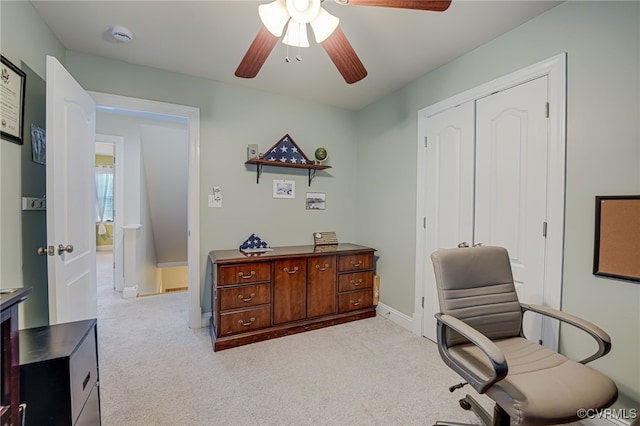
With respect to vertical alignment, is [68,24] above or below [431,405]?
above

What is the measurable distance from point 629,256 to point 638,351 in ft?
1.59

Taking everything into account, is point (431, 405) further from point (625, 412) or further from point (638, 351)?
point (638, 351)

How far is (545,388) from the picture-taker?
44.4 inches

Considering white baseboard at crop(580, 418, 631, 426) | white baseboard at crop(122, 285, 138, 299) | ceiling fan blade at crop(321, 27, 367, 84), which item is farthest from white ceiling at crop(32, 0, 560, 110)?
white baseboard at crop(122, 285, 138, 299)

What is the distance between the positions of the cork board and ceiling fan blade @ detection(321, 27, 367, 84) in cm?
155

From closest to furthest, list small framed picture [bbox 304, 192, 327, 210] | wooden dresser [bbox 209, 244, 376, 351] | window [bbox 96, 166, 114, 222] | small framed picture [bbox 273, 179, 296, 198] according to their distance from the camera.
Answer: wooden dresser [bbox 209, 244, 376, 351]
small framed picture [bbox 273, 179, 296, 198]
small framed picture [bbox 304, 192, 327, 210]
window [bbox 96, 166, 114, 222]

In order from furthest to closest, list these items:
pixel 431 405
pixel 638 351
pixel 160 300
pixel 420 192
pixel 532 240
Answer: pixel 160 300
pixel 420 192
pixel 532 240
pixel 431 405
pixel 638 351

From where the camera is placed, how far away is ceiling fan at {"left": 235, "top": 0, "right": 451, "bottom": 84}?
1286mm

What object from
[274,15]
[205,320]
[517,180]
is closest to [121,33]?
[274,15]

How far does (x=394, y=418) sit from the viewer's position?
5.36 ft

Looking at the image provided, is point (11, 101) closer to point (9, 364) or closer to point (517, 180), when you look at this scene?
point (9, 364)

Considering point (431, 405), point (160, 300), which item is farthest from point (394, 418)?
point (160, 300)

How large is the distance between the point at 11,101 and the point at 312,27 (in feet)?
5.57

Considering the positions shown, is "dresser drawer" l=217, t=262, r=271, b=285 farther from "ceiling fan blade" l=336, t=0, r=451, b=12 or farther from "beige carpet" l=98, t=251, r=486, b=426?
"ceiling fan blade" l=336, t=0, r=451, b=12
